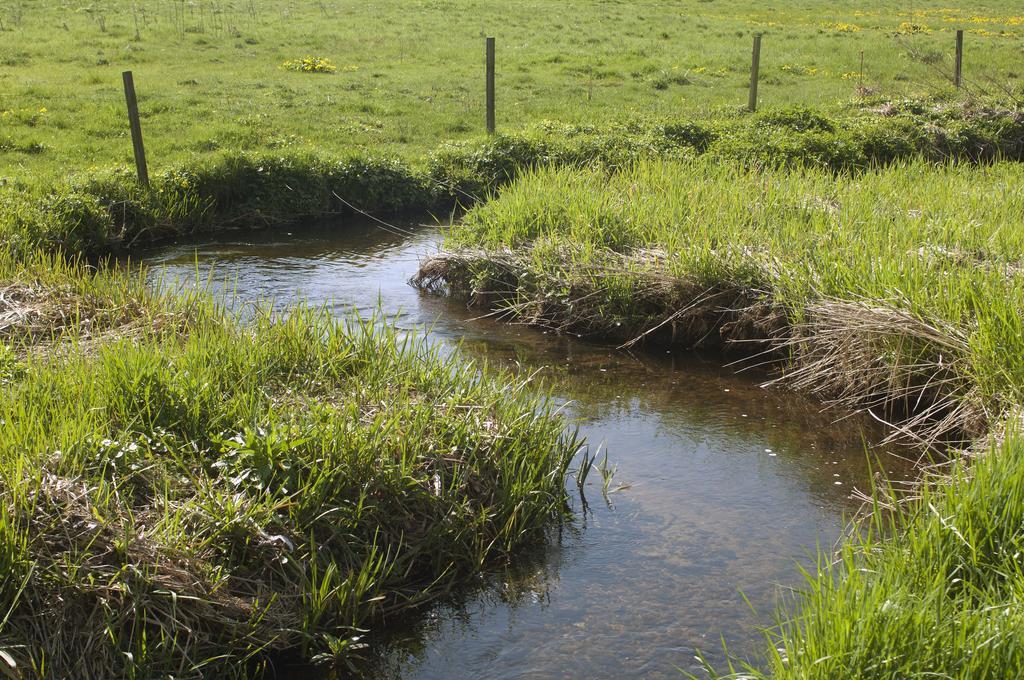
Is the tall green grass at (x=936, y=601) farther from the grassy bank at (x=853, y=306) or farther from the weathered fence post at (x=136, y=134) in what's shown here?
the weathered fence post at (x=136, y=134)

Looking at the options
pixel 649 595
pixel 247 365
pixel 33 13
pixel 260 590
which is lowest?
pixel 649 595

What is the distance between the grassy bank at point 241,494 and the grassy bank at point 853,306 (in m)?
1.84

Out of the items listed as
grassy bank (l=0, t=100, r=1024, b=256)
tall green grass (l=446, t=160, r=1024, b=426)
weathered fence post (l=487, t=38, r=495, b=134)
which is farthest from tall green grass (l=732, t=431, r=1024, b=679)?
weathered fence post (l=487, t=38, r=495, b=134)

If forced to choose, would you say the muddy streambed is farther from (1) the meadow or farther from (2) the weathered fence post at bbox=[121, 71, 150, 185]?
(2) the weathered fence post at bbox=[121, 71, 150, 185]

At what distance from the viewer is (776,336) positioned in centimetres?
830

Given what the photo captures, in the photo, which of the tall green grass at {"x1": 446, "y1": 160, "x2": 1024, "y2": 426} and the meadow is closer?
Result: the meadow

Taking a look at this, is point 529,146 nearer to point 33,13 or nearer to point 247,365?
point 247,365

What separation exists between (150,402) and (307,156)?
28.7ft

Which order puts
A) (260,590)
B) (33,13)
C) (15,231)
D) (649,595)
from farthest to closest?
(33,13)
(15,231)
(649,595)
(260,590)

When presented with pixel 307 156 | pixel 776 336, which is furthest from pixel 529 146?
pixel 776 336

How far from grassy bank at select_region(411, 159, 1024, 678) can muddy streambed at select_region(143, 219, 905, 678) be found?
31 centimetres

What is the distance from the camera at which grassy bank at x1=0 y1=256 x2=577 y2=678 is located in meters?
4.14

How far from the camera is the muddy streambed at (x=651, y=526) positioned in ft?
15.0

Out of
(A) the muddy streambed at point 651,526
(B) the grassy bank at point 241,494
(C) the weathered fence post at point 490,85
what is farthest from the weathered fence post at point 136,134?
(B) the grassy bank at point 241,494
